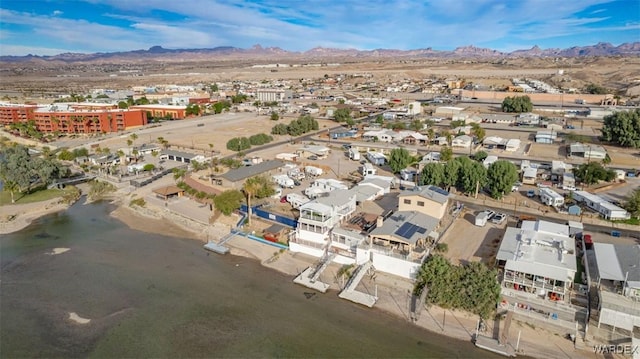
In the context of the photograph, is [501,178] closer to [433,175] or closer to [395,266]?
[433,175]

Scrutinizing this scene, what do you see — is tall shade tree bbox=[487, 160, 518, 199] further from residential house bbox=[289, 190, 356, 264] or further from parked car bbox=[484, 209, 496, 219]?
residential house bbox=[289, 190, 356, 264]

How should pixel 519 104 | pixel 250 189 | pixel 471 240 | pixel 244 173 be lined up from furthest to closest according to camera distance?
1. pixel 519 104
2. pixel 244 173
3. pixel 250 189
4. pixel 471 240

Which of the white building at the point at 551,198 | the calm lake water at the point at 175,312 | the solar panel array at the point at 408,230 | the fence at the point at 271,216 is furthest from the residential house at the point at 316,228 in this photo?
the white building at the point at 551,198

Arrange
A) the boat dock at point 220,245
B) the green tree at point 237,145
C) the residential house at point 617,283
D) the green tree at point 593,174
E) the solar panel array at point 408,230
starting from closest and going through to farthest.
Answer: the residential house at point 617,283 < the solar panel array at point 408,230 < the boat dock at point 220,245 < the green tree at point 593,174 < the green tree at point 237,145

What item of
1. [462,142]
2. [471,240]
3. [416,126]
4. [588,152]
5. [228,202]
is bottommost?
[471,240]

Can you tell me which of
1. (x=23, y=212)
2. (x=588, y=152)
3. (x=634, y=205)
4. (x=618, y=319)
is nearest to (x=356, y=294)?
(x=618, y=319)

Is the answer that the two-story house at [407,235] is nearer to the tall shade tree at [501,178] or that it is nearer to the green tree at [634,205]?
the tall shade tree at [501,178]
